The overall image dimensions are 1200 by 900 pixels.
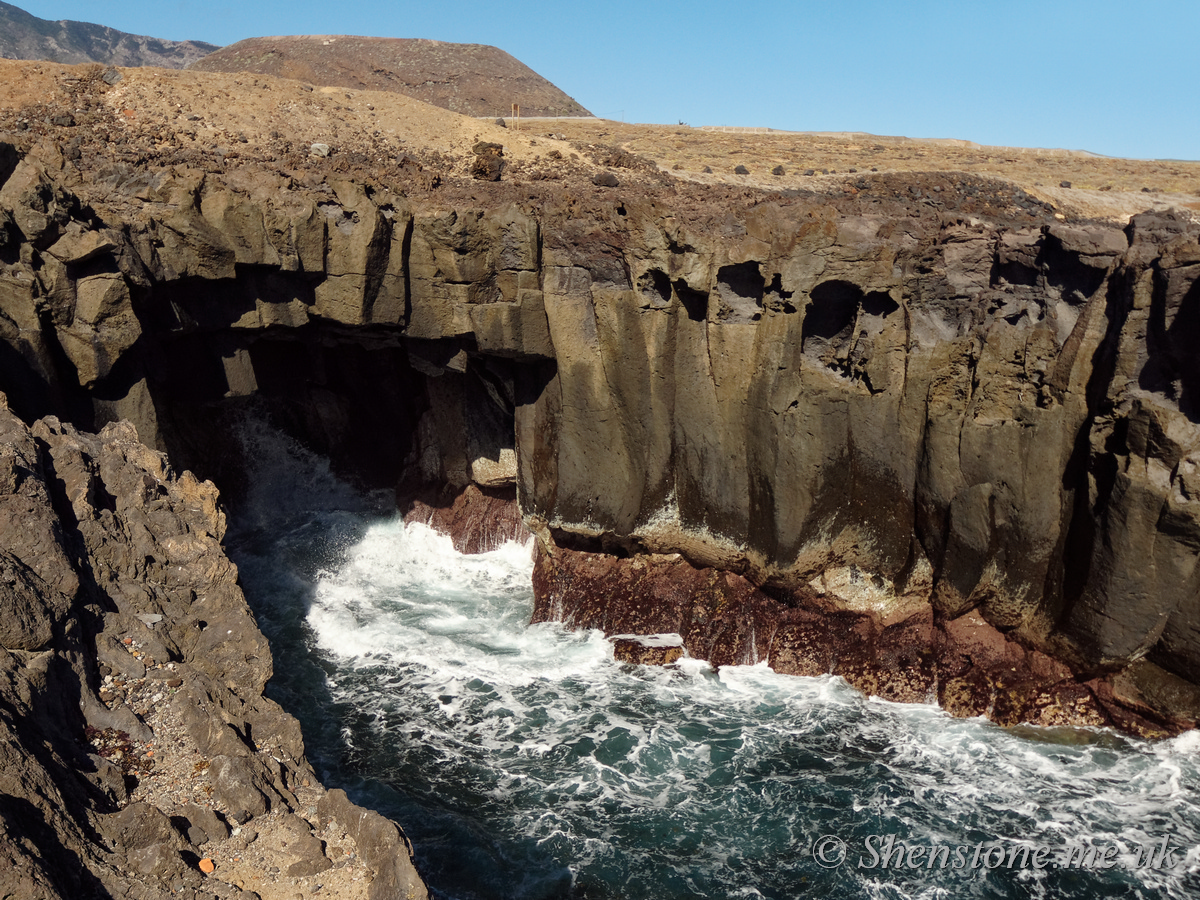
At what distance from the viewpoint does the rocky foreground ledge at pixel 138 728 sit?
8.78 meters

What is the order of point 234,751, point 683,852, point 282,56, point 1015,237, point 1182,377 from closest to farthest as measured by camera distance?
1. point 234,751
2. point 683,852
3. point 1182,377
4. point 1015,237
5. point 282,56

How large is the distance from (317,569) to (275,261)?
8.89 meters

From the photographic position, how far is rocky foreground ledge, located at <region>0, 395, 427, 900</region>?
8781 mm

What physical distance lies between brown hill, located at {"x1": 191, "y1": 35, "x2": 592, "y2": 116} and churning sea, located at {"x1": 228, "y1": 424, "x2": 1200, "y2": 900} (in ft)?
109

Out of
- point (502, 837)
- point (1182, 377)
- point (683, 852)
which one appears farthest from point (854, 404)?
point (502, 837)

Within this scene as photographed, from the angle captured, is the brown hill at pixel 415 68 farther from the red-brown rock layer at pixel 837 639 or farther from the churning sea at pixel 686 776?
the churning sea at pixel 686 776

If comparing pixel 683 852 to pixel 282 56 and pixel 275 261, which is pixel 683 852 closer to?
pixel 275 261

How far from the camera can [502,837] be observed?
15172 millimetres

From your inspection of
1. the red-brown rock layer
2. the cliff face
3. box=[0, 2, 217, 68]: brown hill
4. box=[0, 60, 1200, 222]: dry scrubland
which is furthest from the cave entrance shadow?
box=[0, 2, 217, 68]: brown hill

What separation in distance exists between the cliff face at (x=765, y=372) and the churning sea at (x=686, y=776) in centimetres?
165

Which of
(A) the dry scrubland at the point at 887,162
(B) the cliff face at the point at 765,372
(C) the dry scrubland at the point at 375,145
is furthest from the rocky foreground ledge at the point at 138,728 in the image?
(A) the dry scrubland at the point at 887,162

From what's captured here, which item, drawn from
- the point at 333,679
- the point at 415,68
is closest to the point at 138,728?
the point at 333,679

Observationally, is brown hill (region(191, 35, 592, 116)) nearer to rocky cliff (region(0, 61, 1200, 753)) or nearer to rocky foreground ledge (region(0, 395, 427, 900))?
rocky cliff (region(0, 61, 1200, 753))

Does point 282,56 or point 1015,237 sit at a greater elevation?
point 282,56
